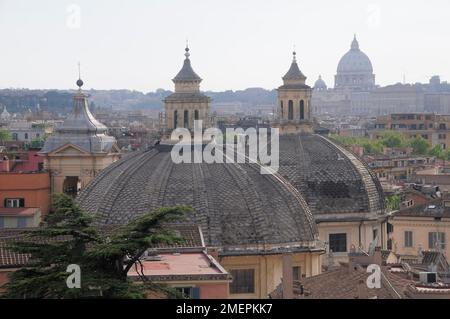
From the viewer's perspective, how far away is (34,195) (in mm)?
43688

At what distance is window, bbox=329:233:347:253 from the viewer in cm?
3860

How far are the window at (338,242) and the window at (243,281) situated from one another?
10082 mm

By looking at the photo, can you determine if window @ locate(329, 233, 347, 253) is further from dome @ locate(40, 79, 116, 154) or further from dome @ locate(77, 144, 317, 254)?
dome @ locate(40, 79, 116, 154)

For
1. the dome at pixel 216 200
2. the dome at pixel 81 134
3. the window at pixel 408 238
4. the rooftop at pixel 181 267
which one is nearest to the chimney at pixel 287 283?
the rooftop at pixel 181 267

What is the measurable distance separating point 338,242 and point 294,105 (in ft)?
22.6

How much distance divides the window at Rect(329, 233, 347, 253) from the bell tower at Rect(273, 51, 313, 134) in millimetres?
5587

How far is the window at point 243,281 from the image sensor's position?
2820 cm

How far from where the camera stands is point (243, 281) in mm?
28547

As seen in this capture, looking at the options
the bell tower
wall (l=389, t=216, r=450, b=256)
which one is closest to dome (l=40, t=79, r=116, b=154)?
the bell tower

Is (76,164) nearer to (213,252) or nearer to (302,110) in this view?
(302,110)
